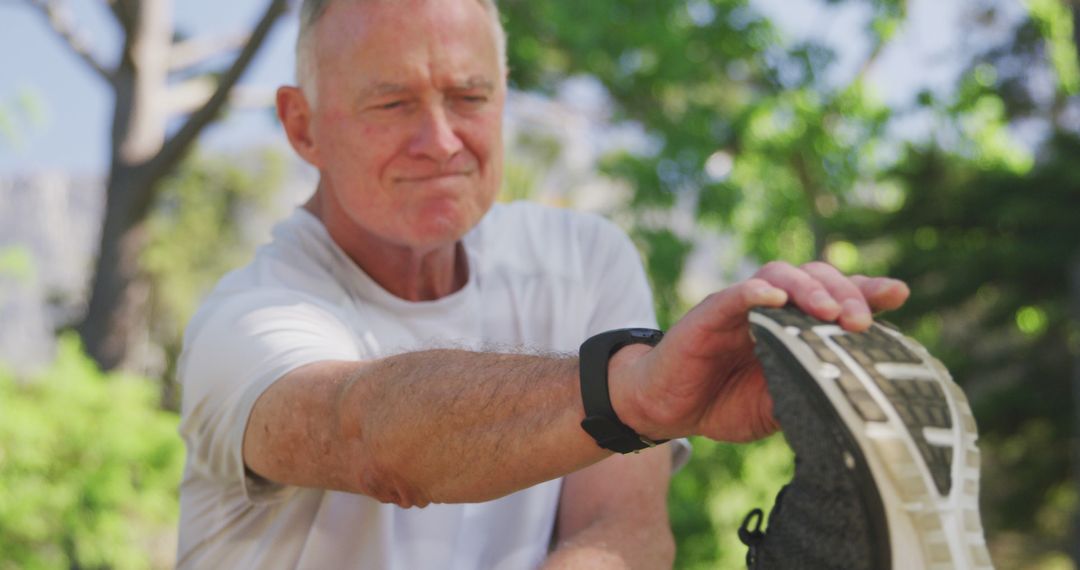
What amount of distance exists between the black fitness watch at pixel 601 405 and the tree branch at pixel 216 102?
7652mm

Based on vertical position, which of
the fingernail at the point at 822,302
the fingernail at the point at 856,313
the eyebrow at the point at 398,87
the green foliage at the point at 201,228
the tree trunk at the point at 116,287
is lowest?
the green foliage at the point at 201,228

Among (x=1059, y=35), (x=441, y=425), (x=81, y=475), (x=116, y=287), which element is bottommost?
(x=116, y=287)

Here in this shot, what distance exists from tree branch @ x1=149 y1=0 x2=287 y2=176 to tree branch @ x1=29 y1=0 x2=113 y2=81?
0.95m

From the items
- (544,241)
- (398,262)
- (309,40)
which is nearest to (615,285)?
(544,241)

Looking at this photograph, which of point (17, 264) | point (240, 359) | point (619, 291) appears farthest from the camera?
point (17, 264)

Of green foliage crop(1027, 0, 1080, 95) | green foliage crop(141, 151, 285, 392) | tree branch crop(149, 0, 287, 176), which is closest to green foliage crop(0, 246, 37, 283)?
tree branch crop(149, 0, 287, 176)

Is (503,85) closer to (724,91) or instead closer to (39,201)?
(724,91)

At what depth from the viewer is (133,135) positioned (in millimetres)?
8914

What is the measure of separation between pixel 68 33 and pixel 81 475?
4743mm

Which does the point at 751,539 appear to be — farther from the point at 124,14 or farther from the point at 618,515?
the point at 124,14

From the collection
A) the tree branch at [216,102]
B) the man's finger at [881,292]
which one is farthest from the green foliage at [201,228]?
the man's finger at [881,292]

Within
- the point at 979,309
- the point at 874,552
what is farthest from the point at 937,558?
the point at 979,309

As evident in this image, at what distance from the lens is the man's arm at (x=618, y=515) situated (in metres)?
1.92

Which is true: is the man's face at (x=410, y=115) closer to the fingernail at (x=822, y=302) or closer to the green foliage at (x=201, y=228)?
the fingernail at (x=822, y=302)
